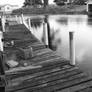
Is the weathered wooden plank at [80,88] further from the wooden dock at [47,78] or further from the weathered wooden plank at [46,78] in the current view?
the weathered wooden plank at [46,78]

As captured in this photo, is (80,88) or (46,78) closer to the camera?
(80,88)

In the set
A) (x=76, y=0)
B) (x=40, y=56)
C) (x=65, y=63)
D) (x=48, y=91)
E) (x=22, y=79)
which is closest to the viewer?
(x=48, y=91)

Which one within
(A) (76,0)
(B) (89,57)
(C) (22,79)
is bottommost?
(B) (89,57)

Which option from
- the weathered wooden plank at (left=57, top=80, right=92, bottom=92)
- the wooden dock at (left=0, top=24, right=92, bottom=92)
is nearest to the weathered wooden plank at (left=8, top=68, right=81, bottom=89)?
the wooden dock at (left=0, top=24, right=92, bottom=92)

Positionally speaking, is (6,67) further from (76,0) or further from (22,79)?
(76,0)

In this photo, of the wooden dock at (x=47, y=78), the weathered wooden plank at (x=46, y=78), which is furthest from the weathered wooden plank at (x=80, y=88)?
the weathered wooden plank at (x=46, y=78)

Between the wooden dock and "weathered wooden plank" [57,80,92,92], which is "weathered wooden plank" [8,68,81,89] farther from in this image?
"weathered wooden plank" [57,80,92,92]

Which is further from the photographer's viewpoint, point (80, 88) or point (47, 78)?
point (47, 78)

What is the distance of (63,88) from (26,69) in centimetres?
195

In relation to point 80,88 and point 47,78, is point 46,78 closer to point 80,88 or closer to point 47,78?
point 47,78

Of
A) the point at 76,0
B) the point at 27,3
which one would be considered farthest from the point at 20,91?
the point at 27,3

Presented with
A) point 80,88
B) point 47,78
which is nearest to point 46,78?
point 47,78

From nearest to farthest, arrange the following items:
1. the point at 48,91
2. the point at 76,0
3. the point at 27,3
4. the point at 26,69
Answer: the point at 48,91
the point at 26,69
the point at 76,0
the point at 27,3

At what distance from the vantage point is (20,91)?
4605 millimetres
